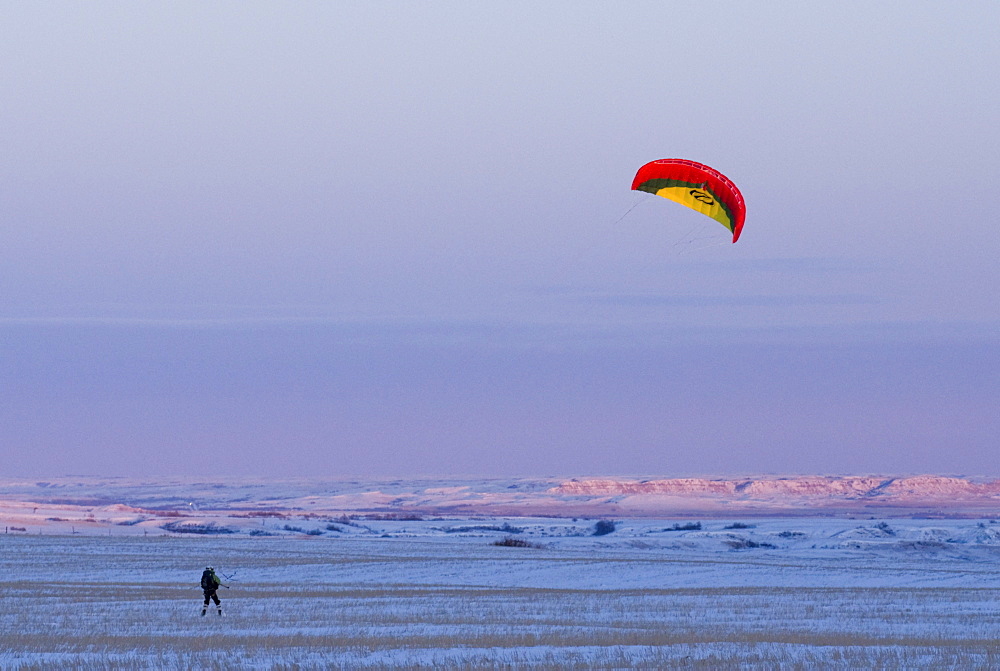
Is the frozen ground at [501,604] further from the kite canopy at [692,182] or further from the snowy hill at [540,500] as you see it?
the snowy hill at [540,500]

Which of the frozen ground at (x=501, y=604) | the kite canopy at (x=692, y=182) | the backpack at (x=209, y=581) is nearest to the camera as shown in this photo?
the frozen ground at (x=501, y=604)

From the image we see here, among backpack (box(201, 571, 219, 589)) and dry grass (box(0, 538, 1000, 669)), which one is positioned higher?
backpack (box(201, 571, 219, 589))

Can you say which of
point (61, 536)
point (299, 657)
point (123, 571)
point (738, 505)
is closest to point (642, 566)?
point (123, 571)

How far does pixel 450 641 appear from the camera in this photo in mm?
21234

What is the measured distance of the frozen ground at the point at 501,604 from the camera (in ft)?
64.0

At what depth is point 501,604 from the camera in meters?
29.5

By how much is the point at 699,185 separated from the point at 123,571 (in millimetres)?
20234

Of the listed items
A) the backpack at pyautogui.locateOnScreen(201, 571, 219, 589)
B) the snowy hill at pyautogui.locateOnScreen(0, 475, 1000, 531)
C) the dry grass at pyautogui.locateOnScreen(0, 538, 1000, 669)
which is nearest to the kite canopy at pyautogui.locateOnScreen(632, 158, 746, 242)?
the dry grass at pyautogui.locateOnScreen(0, 538, 1000, 669)

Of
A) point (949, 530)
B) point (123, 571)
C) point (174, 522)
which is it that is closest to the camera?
point (123, 571)

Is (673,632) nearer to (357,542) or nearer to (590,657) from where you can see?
(590,657)

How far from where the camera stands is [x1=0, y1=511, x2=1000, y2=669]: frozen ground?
19516mm

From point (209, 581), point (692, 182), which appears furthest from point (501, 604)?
point (692, 182)

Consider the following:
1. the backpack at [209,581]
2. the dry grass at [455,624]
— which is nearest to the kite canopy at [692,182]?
the dry grass at [455,624]

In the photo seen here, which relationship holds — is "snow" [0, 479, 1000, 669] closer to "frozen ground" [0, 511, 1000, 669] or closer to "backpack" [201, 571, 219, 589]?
"frozen ground" [0, 511, 1000, 669]
